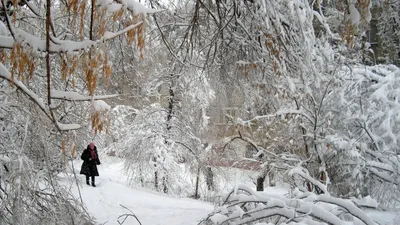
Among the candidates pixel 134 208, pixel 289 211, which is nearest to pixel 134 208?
pixel 134 208

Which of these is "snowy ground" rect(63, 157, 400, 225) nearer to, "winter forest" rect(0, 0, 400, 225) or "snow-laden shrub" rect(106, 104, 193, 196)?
"winter forest" rect(0, 0, 400, 225)

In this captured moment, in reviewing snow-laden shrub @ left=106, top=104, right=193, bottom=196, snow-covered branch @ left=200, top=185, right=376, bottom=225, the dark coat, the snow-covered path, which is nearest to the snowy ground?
the snow-covered path

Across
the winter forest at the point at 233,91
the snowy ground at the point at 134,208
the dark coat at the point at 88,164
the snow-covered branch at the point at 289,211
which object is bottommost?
the snowy ground at the point at 134,208

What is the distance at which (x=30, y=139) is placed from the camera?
11.2 ft

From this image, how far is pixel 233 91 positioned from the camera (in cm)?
503

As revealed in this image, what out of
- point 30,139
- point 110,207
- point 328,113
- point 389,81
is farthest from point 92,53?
point 110,207

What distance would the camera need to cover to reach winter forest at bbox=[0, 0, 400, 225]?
1971 millimetres

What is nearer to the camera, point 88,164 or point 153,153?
point 88,164

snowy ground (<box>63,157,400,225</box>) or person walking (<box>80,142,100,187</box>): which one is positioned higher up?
person walking (<box>80,142,100,187</box>)

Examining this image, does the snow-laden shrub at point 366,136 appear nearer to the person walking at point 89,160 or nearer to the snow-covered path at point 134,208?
the snow-covered path at point 134,208

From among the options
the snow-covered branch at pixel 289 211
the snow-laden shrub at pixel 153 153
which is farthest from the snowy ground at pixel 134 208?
the snow-covered branch at pixel 289 211

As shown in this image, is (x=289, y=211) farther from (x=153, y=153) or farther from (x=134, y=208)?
(x=153, y=153)

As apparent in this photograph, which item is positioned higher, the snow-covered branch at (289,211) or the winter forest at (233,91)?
the winter forest at (233,91)

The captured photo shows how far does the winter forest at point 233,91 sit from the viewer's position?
1.97 metres
